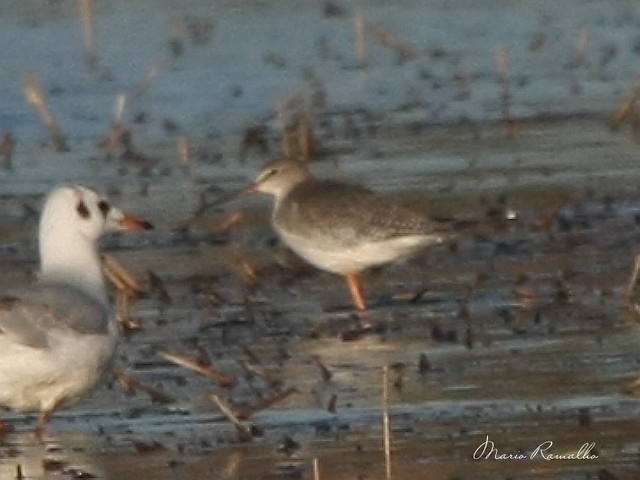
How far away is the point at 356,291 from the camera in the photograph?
33.6ft

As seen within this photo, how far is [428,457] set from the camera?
741 cm

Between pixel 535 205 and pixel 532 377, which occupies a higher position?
pixel 535 205

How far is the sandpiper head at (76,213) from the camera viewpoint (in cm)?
870

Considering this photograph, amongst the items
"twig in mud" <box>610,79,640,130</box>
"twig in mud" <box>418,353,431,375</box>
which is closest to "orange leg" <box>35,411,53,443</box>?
"twig in mud" <box>418,353,431,375</box>

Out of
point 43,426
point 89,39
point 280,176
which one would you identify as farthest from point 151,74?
point 43,426

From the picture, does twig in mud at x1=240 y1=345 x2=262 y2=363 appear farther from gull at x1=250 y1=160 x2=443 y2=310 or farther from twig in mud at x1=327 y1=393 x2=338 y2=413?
gull at x1=250 y1=160 x2=443 y2=310

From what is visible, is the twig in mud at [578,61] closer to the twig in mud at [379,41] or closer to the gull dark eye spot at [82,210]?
the twig in mud at [379,41]

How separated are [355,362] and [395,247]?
163 cm

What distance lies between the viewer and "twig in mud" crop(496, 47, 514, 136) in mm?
13969

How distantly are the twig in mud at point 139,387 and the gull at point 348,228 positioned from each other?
1676mm

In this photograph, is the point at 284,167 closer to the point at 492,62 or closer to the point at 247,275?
the point at 247,275

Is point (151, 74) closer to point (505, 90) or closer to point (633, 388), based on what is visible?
point (505, 90)

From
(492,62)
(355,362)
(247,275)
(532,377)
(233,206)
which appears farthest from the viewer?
(492,62)

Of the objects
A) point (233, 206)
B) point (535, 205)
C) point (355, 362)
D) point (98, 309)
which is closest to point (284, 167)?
point (233, 206)
